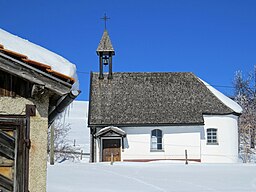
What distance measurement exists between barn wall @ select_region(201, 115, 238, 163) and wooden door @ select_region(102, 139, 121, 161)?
19.6 ft

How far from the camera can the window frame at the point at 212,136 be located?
30400 mm

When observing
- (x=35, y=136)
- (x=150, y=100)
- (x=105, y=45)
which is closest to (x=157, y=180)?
(x=35, y=136)

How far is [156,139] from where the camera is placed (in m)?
30.1

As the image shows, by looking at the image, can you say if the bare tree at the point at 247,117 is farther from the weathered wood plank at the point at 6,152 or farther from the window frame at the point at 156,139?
the weathered wood plank at the point at 6,152

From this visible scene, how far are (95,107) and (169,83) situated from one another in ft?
20.9

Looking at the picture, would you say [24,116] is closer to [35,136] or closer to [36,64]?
[35,136]

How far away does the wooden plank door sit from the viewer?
640cm

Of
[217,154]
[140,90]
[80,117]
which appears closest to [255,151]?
[217,154]

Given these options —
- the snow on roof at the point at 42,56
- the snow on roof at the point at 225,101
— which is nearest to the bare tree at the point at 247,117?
the snow on roof at the point at 225,101

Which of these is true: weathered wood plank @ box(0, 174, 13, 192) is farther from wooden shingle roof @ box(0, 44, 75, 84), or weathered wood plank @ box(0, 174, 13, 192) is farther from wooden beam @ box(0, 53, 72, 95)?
wooden shingle roof @ box(0, 44, 75, 84)

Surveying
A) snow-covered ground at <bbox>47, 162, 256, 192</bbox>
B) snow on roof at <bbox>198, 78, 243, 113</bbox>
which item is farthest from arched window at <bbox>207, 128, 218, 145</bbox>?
snow-covered ground at <bbox>47, 162, 256, 192</bbox>

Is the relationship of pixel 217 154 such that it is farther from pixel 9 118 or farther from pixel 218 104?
pixel 9 118

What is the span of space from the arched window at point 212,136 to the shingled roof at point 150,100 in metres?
1.31

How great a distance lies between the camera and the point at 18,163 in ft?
21.2
